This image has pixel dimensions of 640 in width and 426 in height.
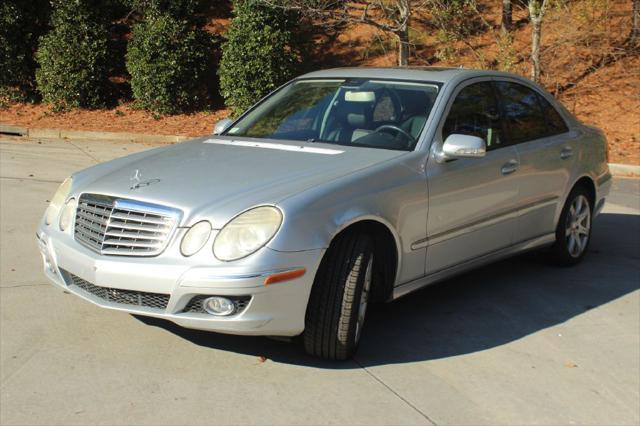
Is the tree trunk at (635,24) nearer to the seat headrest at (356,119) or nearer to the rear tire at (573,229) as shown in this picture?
the rear tire at (573,229)

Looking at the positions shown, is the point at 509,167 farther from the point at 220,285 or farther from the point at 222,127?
the point at 220,285

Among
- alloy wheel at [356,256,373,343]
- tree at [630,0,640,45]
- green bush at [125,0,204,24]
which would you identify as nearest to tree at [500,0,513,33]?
tree at [630,0,640,45]

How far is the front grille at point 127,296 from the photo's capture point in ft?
14.1

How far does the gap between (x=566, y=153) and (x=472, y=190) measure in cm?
144

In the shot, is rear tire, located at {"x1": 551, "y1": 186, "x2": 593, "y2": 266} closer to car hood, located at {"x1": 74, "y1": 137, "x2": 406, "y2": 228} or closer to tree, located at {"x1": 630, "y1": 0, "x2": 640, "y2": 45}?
car hood, located at {"x1": 74, "y1": 137, "x2": 406, "y2": 228}

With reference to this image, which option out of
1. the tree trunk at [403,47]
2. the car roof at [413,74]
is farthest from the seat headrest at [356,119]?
the tree trunk at [403,47]

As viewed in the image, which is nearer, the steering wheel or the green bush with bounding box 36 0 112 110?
the steering wheel

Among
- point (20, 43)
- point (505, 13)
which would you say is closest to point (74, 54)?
point (20, 43)

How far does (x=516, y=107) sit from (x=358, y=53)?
11.6 m

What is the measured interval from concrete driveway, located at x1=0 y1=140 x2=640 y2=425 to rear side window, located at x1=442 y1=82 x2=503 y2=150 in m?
1.18

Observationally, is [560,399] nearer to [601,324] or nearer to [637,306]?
[601,324]

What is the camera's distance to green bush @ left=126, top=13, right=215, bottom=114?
15383mm

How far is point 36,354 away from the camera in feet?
15.2

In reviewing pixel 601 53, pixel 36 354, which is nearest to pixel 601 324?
pixel 36 354
